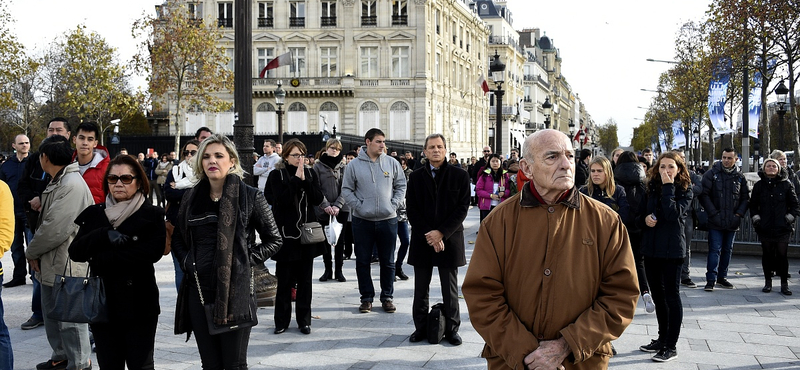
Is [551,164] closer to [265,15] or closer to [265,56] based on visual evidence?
[265,56]

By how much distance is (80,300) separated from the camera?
170 inches

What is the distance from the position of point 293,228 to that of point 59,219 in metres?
2.11

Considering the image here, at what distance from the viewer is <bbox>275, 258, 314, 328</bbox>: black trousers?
676 cm

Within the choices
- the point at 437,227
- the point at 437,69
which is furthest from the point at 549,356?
the point at 437,69

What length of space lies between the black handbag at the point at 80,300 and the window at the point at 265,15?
49.1 m

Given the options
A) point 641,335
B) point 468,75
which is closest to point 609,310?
point 641,335

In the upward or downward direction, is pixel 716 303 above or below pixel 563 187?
below

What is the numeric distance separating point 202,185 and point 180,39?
112 feet

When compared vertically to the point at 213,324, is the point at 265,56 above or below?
above

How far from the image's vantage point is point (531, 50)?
344ft

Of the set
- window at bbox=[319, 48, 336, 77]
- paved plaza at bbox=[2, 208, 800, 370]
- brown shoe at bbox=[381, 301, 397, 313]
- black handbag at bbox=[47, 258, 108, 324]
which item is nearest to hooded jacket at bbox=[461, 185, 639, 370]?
black handbag at bbox=[47, 258, 108, 324]

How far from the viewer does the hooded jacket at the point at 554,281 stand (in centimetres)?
316

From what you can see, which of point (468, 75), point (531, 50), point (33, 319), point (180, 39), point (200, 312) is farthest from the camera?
point (531, 50)

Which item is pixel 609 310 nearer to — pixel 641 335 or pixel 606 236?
pixel 606 236
